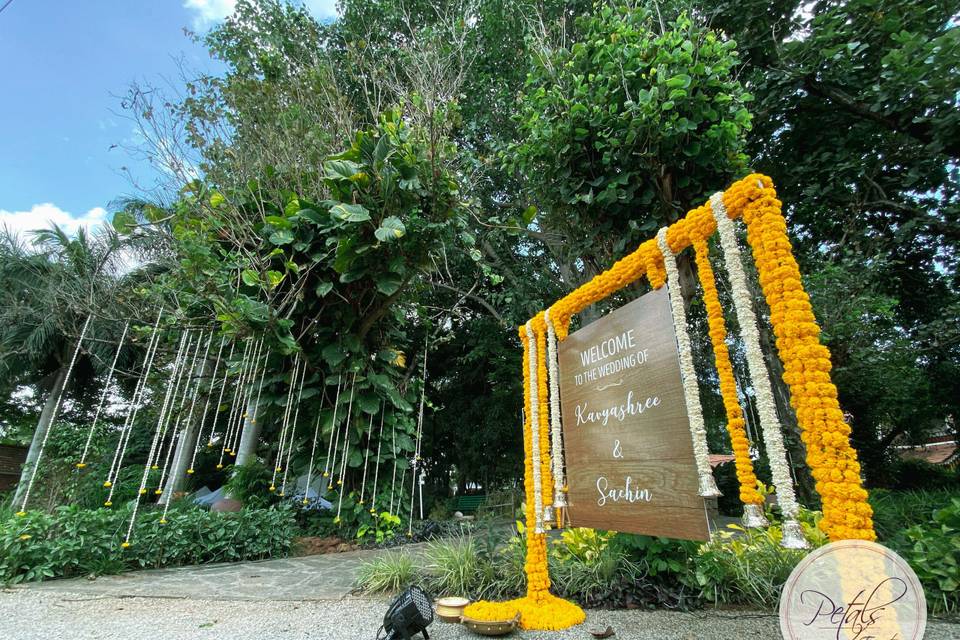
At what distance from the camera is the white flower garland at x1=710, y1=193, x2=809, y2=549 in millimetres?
1555

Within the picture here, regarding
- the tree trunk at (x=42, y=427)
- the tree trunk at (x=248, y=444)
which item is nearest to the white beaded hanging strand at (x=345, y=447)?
the tree trunk at (x=248, y=444)

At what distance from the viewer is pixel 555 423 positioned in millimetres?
2926

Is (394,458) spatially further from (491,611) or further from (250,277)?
(491,611)

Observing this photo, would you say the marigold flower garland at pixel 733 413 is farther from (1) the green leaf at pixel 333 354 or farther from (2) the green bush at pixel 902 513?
(1) the green leaf at pixel 333 354

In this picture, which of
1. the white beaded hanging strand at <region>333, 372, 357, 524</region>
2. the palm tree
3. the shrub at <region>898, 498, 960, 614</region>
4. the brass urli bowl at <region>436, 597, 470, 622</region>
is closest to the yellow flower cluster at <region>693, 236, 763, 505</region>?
the brass urli bowl at <region>436, 597, 470, 622</region>

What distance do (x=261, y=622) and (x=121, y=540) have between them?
254cm

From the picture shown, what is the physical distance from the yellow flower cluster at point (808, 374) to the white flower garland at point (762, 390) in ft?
0.26

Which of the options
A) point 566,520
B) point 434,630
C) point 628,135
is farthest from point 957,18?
point 434,630

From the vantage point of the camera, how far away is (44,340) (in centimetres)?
959

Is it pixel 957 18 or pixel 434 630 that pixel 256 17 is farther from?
pixel 957 18

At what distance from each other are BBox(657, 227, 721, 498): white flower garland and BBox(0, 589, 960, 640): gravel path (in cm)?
118

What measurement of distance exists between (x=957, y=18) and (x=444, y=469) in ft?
41.0

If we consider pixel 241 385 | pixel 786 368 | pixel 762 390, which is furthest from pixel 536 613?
pixel 241 385

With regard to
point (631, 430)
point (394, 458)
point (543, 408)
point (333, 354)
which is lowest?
point (631, 430)
